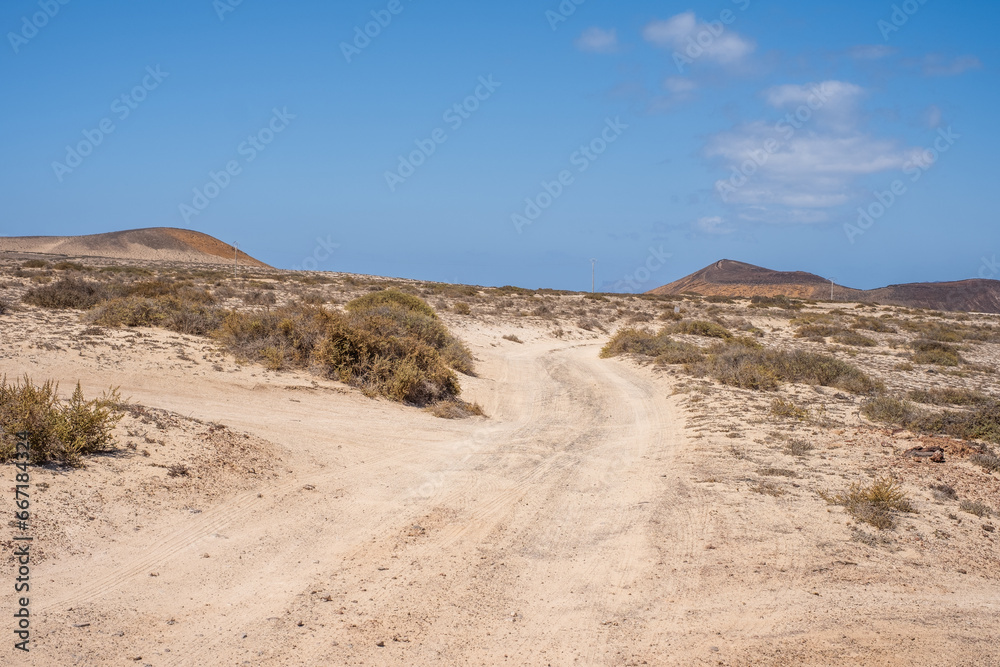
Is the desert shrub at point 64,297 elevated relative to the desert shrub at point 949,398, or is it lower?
elevated

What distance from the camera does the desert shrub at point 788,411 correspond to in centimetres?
1237

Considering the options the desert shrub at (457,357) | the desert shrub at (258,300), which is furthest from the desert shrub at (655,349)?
the desert shrub at (258,300)

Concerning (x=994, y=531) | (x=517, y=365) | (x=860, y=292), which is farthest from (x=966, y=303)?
(x=994, y=531)

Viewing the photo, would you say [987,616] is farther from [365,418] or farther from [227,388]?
[227,388]

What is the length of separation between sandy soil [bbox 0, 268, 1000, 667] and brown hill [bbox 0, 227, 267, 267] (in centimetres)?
8635

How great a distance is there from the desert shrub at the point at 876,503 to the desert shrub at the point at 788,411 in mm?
4440

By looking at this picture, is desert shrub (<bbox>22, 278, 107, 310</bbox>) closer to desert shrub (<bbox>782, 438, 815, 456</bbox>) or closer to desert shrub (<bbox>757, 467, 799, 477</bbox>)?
Answer: desert shrub (<bbox>757, 467, 799, 477</bbox>)

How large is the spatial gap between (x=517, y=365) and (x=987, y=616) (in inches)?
657

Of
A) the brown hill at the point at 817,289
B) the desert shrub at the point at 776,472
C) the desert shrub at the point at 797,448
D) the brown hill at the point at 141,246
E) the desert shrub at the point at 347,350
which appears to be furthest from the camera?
the brown hill at the point at 141,246

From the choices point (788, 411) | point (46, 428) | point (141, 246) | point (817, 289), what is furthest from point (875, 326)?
point (141, 246)

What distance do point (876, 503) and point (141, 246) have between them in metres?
107

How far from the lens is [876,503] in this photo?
7.47 meters

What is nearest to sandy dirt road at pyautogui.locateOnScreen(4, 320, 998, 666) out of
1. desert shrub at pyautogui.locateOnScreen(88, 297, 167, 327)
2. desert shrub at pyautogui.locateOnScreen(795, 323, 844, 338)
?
desert shrub at pyautogui.locateOnScreen(88, 297, 167, 327)

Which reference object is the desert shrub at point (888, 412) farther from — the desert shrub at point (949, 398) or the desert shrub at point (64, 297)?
the desert shrub at point (64, 297)
